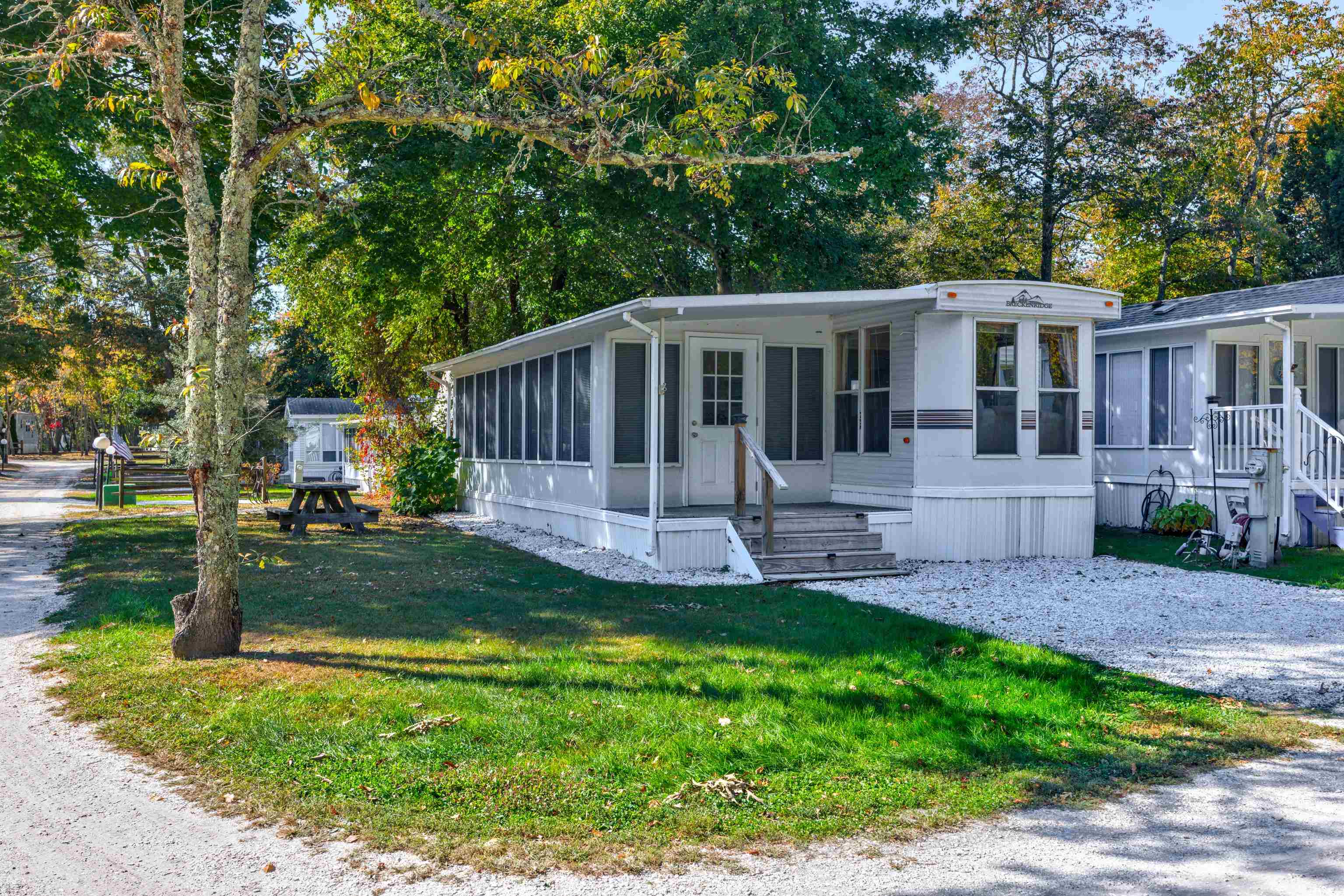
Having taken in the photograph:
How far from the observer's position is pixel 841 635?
717cm

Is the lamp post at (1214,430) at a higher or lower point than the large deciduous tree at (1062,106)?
lower

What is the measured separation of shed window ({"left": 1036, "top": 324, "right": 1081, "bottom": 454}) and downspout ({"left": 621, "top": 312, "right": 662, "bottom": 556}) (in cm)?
442

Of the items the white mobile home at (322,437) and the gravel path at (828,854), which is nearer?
the gravel path at (828,854)

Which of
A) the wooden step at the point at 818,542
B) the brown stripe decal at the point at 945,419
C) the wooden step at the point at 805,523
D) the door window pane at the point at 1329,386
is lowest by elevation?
the wooden step at the point at 818,542

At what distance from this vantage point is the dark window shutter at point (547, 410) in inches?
547

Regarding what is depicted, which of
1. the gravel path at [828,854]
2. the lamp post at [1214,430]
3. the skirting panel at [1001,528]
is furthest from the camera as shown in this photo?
the lamp post at [1214,430]

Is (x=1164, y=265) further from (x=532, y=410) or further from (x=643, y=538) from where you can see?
(x=643, y=538)

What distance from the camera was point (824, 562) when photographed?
33.8 ft

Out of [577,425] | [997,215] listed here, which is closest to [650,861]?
[577,425]

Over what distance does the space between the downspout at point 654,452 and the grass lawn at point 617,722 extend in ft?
6.70

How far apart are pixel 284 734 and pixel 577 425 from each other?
8130 mm

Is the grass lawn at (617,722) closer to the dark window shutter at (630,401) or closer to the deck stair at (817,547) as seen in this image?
the deck stair at (817,547)

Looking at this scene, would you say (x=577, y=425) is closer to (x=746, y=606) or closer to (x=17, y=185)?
(x=746, y=606)

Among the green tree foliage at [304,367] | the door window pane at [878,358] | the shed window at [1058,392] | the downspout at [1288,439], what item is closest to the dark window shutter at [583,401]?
the door window pane at [878,358]
